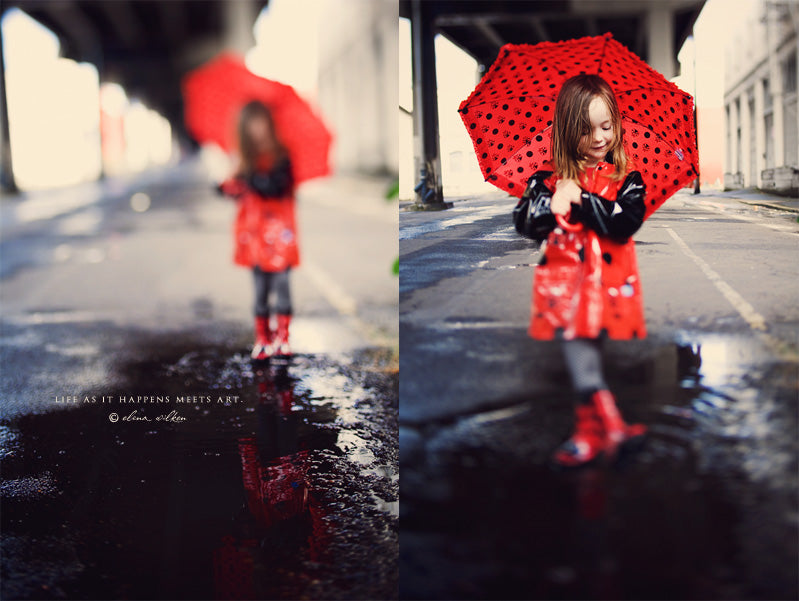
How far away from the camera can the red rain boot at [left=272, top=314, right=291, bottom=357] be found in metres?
5.20

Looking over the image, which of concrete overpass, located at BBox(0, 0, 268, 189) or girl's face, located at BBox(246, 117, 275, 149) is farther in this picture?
concrete overpass, located at BBox(0, 0, 268, 189)

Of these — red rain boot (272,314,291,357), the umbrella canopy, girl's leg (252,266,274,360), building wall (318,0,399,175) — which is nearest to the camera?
the umbrella canopy

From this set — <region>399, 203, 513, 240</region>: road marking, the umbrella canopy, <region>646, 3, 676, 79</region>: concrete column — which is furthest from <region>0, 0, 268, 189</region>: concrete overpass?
<region>646, 3, 676, 79</region>: concrete column

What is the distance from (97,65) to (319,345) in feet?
114

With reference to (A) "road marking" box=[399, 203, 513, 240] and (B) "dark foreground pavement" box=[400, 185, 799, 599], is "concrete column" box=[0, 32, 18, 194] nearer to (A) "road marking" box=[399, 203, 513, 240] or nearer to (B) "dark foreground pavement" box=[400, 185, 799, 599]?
(A) "road marking" box=[399, 203, 513, 240]

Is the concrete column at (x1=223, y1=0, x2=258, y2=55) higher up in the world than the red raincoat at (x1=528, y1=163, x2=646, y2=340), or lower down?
higher up

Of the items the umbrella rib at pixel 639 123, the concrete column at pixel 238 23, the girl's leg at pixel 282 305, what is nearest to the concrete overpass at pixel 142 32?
the concrete column at pixel 238 23

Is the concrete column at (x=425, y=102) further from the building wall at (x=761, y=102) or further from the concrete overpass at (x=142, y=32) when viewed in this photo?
the concrete overpass at (x=142, y=32)

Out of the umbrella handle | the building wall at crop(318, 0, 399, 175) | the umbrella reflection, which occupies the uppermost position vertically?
the building wall at crop(318, 0, 399, 175)

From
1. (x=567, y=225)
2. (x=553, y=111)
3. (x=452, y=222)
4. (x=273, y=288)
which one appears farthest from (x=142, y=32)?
(x=567, y=225)

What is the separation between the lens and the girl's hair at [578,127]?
232 centimetres

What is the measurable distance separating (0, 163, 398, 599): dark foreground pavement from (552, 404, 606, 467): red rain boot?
2.50 feet

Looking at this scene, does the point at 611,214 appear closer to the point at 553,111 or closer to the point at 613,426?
the point at 553,111

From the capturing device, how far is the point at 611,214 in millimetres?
2264
